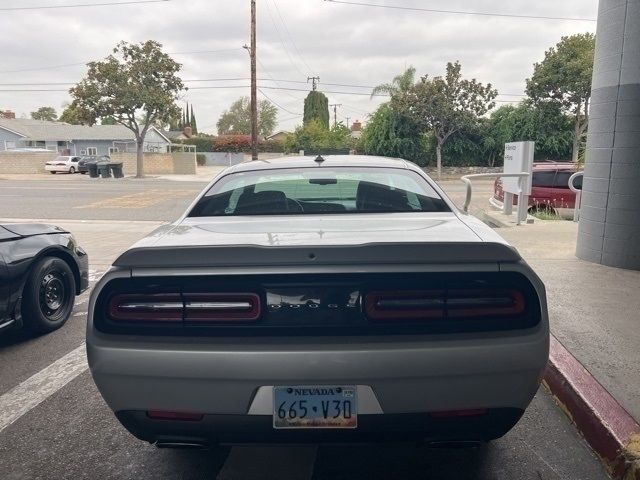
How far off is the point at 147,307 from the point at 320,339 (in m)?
0.73

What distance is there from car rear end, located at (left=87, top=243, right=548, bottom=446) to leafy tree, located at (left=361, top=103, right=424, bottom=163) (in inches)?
1339

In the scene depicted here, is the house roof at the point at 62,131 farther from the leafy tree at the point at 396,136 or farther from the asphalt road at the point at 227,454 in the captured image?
the asphalt road at the point at 227,454

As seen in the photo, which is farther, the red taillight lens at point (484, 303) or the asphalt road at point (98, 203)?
the asphalt road at point (98, 203)

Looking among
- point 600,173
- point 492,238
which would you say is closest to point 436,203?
point 492,238

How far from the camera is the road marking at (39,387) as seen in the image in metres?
3.65

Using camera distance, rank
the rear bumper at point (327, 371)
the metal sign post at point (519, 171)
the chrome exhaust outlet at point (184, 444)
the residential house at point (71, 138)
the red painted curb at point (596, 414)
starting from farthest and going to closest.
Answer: the residential house at point (71, 138)
the metal sign post at point (519, 171)
the red painted curb at point (596, 414)
the chrome exhaust outlet at point (184, 444)
the rear bumper at point (327, 371)

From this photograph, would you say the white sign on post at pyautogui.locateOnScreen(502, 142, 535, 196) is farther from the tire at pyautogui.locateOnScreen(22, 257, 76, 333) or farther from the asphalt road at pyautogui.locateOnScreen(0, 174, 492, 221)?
the tire at pyautogui.locateOnScreen(22, 257, 76, 333)

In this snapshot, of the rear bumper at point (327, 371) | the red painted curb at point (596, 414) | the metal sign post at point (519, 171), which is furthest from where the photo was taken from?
the metal sign post at point (519, 171)

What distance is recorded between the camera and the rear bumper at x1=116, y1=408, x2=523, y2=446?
7.66ft

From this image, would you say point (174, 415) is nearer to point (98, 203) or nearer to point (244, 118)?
point (98, 203)

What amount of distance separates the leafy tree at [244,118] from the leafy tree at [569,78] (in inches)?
2486

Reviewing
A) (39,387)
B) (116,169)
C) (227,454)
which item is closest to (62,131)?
(116,169)

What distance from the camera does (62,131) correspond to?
61.2m

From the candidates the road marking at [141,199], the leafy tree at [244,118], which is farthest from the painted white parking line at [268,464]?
the leafy tree at [244,118]
